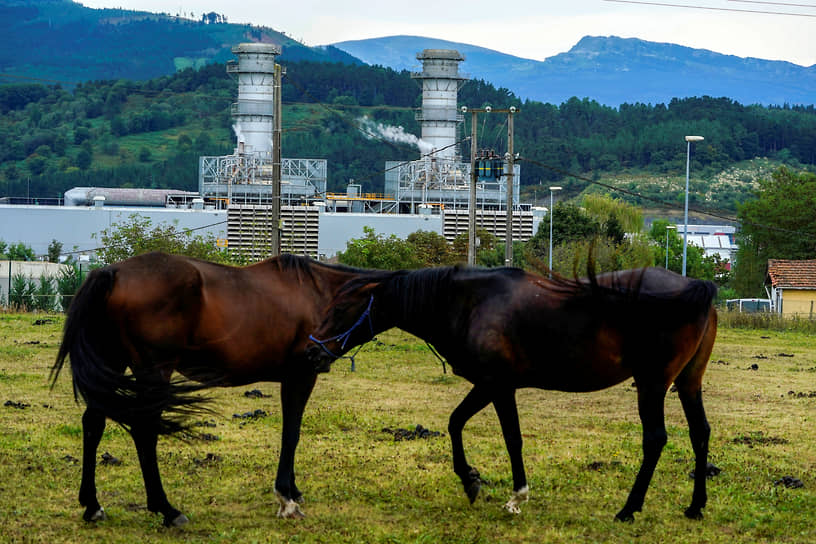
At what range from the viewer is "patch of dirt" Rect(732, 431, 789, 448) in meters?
11.1

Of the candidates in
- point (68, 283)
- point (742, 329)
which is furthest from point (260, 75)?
point (742, 329)

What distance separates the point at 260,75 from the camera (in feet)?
334

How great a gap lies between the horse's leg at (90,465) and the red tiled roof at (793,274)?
1765 inches

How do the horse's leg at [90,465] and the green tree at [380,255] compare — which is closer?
the horse's leg at [90,465]

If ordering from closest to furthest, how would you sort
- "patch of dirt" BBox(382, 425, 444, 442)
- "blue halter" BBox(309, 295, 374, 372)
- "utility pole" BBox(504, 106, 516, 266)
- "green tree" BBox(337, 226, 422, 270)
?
"blue halter" BBox(309, 295, 374, 372) → "patch of dirt" BBox(382, 425, 444, 442) → "utility pole" BBox(504, 106, 516, 266) → "green tree" BBox(337, 226, 422, 270)

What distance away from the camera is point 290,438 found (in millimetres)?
8000

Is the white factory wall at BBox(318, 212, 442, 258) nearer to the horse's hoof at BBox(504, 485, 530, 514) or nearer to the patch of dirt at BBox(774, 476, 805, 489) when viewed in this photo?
the patch of dirt at BBox(774, 476, 805, 489)

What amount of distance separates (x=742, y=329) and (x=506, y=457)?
84.5 feet

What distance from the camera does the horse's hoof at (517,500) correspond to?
7.96 m

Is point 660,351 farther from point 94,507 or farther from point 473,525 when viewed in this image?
point 94,507

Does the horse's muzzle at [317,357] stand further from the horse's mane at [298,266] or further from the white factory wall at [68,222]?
the white factory wall at [68,222]

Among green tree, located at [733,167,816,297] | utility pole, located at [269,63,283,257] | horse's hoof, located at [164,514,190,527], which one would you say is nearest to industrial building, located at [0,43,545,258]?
green tree, located at [733,167,816,297]

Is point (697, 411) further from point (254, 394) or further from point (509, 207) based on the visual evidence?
point (509, 207)

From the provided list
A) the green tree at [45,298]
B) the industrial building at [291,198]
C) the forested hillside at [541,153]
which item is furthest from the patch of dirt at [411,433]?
the forested hillside at [541,153]
